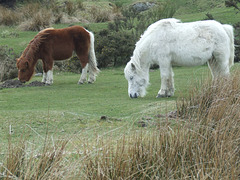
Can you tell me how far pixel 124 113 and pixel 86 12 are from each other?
979 inches

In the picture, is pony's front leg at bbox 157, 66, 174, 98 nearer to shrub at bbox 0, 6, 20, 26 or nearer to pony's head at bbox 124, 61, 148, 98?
pony's head at bbox 124, 61, 148, 98

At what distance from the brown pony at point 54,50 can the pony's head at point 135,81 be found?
3745 millimetres

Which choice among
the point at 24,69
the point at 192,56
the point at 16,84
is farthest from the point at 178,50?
the point at 16,84

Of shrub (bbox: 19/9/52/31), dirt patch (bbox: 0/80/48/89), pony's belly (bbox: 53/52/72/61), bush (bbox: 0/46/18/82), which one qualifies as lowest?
dirt patch (bbox: 0/80/48/89)

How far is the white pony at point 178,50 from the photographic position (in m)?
8.78

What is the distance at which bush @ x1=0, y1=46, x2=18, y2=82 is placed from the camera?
15476 millimetres

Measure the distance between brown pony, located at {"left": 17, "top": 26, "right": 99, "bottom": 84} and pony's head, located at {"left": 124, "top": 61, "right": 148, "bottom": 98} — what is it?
3.74m

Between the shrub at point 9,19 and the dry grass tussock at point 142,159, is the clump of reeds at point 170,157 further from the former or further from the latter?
the shrub at point 9,19

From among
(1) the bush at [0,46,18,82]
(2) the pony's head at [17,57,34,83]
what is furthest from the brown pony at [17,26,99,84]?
(1) the bush at [0,46,18,82]

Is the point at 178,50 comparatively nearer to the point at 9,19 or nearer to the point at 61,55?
the point at 61,55

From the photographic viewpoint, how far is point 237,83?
19.3ft

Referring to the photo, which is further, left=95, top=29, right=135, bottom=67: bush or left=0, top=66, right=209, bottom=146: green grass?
left=95, top=29, right=135, bottom=67: bush

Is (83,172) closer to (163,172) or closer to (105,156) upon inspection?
(105,156)

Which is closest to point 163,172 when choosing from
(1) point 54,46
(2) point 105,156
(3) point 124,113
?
(2) point 105,156
